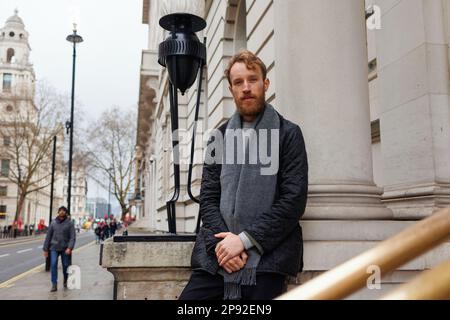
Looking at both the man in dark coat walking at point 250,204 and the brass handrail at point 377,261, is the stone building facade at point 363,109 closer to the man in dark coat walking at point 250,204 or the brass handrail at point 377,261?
the man in dark coat walking at point 250,204

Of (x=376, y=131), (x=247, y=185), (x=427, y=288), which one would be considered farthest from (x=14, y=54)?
(x=427, y=288)

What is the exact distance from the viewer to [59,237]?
471 inches

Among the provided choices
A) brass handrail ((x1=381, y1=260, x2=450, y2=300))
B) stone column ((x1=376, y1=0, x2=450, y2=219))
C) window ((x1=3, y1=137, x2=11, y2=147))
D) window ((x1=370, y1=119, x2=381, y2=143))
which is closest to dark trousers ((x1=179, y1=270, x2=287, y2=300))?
brass handrail ((x1=381, y1=260, x2=450, y2=300))

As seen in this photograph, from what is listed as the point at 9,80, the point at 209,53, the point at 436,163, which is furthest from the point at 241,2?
the point at 9,80

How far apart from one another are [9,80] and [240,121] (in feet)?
350

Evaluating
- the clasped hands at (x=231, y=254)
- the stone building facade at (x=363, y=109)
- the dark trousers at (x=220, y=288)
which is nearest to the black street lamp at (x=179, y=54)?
the stone building facade at (x=363, y=109)

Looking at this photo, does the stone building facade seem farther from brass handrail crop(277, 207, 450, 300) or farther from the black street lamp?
brass handrail crop(277, 207, 450, 300)

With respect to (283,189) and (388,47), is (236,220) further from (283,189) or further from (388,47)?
(388,47)

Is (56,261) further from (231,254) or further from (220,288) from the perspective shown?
(231,254)

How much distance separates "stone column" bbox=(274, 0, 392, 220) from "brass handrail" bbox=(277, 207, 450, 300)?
210 centimetres

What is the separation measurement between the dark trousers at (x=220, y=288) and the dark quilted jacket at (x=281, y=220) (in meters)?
0.05

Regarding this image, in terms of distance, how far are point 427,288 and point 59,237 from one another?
11.9 m
